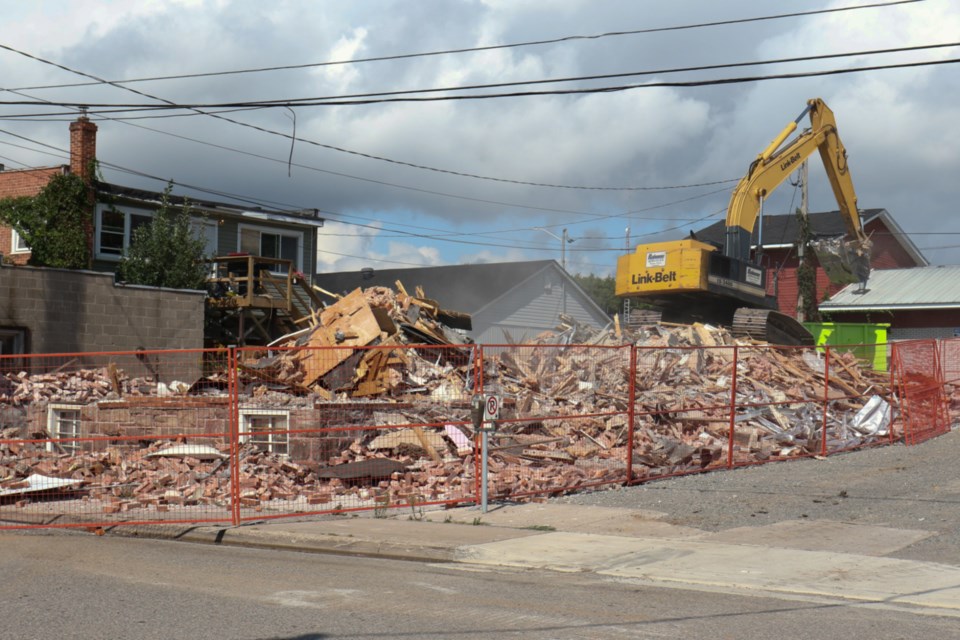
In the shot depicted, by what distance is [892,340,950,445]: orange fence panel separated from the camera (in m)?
18.2

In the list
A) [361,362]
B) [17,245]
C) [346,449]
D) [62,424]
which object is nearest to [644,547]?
[346,449]

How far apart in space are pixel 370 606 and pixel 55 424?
916cm

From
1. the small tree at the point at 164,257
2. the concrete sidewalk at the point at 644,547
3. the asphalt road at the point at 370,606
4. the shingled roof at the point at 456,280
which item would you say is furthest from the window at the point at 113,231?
the asphalt road at the point at 370,606

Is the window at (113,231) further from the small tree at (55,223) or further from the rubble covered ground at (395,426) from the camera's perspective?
the rubble covered ground at (395,426)

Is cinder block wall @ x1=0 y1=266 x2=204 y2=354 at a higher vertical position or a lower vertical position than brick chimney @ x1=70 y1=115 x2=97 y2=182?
lower

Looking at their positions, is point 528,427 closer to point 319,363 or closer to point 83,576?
point 319,363

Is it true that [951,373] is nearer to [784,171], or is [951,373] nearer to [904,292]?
[784,171]

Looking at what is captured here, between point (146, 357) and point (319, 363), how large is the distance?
523 centimetres

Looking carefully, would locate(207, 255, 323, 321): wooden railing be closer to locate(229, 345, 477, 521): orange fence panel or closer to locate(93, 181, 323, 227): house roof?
locate(93, 181, 323, 227): house roof

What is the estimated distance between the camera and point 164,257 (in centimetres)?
2948

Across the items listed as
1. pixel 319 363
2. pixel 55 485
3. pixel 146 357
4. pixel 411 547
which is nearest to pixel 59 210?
pixel 146 357

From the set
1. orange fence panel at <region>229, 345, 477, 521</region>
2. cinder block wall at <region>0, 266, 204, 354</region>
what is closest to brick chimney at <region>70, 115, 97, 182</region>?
cinder block wall at <region>0, 266, 204, 354</region>

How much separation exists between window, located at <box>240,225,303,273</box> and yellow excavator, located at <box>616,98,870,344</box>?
1440cm

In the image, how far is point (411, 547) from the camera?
386 inches
